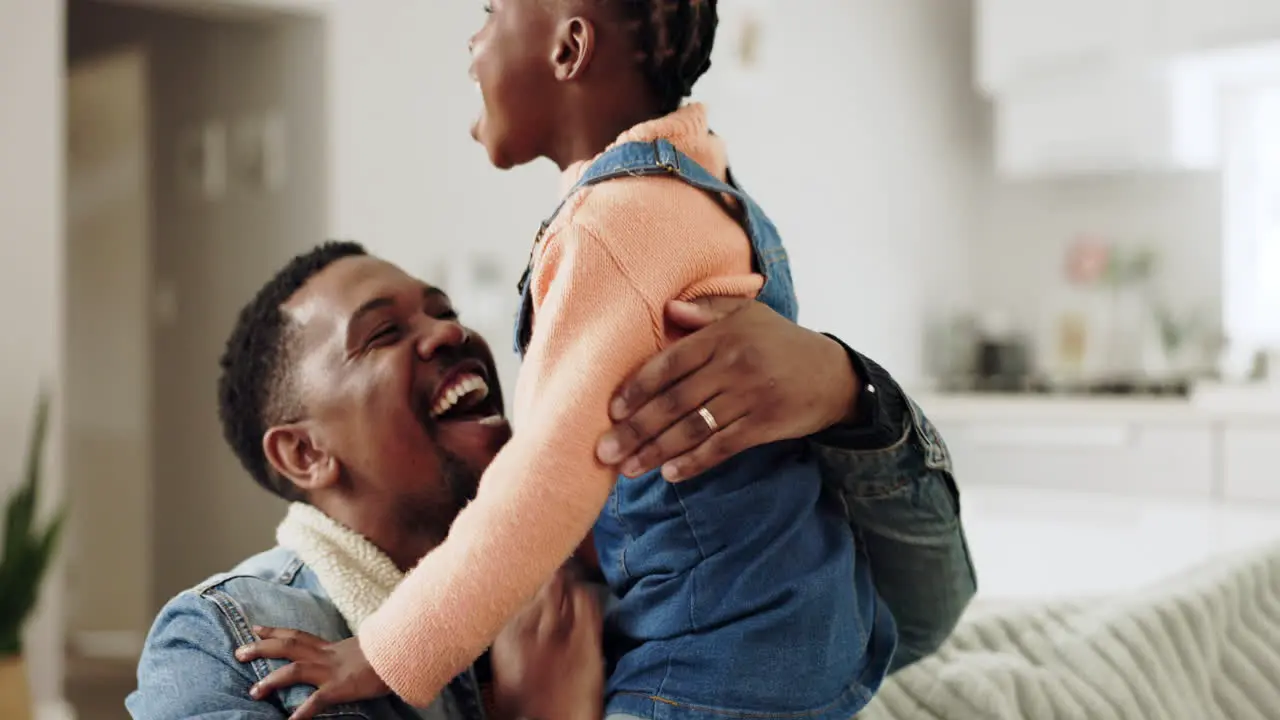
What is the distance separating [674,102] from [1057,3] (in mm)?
3583

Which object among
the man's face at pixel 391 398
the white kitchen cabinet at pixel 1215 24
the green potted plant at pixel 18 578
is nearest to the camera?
the man's face at pixel 391 398

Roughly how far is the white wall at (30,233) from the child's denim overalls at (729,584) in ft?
8.11

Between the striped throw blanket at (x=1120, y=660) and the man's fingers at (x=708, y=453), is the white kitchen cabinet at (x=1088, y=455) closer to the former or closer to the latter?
the striped throw blanket at (x=1120, y=660)

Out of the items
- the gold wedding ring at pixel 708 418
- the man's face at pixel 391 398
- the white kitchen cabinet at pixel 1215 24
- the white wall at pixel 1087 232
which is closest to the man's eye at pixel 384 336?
the man's face at pixel 391 398

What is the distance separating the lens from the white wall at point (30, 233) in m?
2.99

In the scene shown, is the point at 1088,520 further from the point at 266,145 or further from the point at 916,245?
the point at 916,245

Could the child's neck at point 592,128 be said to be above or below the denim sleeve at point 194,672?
above

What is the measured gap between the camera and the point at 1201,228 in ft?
15.0

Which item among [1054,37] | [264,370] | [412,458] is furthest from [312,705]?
[1054,37]

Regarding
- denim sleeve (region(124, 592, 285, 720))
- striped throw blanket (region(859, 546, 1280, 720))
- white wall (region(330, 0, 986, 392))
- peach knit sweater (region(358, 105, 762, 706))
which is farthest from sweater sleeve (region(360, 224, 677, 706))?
white wall (region(330, 0, 986, 392))

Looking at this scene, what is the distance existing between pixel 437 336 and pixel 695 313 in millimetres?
308

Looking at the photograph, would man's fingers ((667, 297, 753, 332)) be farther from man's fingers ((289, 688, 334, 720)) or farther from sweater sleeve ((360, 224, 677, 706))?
man's fingers ((289, 688, 334, 720))

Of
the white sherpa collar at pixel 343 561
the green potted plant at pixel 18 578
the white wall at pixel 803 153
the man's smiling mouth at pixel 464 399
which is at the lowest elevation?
the green potted plant at pixel 18 578

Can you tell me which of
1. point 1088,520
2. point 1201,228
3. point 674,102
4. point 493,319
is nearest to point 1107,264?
point 1201,228
